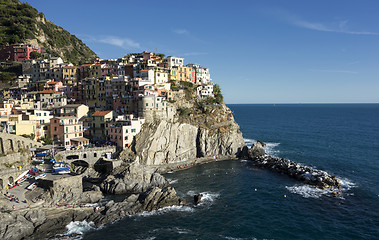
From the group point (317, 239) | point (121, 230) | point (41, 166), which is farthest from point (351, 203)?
point (41, 166)

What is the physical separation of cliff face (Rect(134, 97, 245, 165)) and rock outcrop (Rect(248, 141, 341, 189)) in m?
7.16

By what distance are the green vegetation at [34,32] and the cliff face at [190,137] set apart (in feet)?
267

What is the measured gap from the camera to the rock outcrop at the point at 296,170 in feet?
193

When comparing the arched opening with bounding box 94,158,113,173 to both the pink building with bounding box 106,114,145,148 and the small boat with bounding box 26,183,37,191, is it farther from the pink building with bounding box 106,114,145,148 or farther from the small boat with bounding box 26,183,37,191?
the small boat with bounding box 26,183,37,191

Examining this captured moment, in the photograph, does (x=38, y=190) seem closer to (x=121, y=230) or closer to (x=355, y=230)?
(x=121, y=230)

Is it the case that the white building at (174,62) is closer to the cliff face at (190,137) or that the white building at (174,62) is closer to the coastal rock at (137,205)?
the cliff face at (190,137)

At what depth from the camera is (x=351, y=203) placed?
4988 cm

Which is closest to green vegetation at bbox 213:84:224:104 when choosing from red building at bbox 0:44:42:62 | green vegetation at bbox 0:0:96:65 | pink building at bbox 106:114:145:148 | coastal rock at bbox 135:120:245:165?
coastal rock at bbox 135:120:245:165

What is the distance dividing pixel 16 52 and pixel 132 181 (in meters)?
101

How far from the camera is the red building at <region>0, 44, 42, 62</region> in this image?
115562mm

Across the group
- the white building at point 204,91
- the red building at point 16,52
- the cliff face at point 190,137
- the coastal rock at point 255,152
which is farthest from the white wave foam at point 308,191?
the red building at point 16,52

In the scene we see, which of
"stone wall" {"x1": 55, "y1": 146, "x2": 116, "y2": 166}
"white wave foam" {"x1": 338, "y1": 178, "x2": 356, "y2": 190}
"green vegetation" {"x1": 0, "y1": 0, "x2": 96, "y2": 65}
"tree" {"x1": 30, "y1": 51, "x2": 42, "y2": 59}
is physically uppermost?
"green vegetation" {"x1": 0, "y1": 0, "x2": 96, "y2": 65}

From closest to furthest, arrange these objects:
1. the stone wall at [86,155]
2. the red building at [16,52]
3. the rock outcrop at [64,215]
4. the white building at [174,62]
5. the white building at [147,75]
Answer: the rock outcrop at [64,215], the stone wall at [86,155], the white building at [147,75], the white building at [174,62], the red building at [16,52]

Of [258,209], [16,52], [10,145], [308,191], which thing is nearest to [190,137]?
[258,209]
